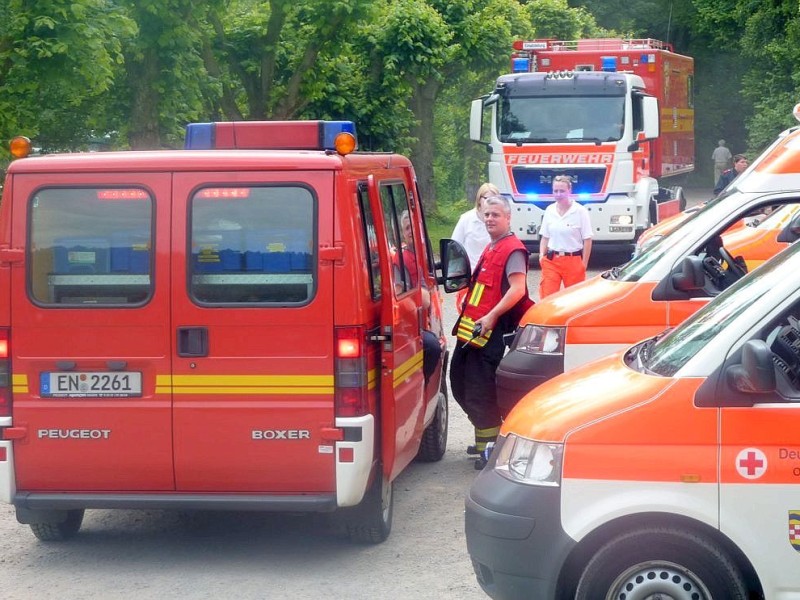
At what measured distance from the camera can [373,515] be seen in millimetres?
6637

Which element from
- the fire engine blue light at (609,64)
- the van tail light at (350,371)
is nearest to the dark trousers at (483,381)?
the van tail light at (350,371)

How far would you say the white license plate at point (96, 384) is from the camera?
623 centimetres

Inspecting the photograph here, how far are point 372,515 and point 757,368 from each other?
9.15ft

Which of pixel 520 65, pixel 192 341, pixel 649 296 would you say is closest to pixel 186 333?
pixel 192 341

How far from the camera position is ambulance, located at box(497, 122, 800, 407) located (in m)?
7.62

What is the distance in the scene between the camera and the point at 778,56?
38500mm

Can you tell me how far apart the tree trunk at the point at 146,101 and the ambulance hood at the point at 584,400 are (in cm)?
1375

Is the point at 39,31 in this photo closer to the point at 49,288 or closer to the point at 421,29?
the point at 49,288

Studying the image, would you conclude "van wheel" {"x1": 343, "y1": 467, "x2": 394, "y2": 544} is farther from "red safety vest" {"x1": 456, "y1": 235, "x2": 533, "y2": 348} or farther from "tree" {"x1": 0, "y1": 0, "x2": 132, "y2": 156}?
"tree" {"x1": 0, "y1": 0, "x2": 132, "y2": 156}

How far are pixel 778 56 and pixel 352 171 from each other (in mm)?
34691

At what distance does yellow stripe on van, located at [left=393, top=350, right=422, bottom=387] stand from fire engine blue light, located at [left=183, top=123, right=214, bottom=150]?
5.73 feet

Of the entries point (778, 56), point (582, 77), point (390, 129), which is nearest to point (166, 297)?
point (582, 77)

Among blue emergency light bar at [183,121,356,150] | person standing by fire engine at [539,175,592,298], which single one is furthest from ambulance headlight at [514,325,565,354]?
person standing by fire engine at [539,175,592,298]

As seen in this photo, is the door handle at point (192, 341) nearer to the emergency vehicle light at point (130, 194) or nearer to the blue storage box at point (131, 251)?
the blue storage box at point (131, 251)
